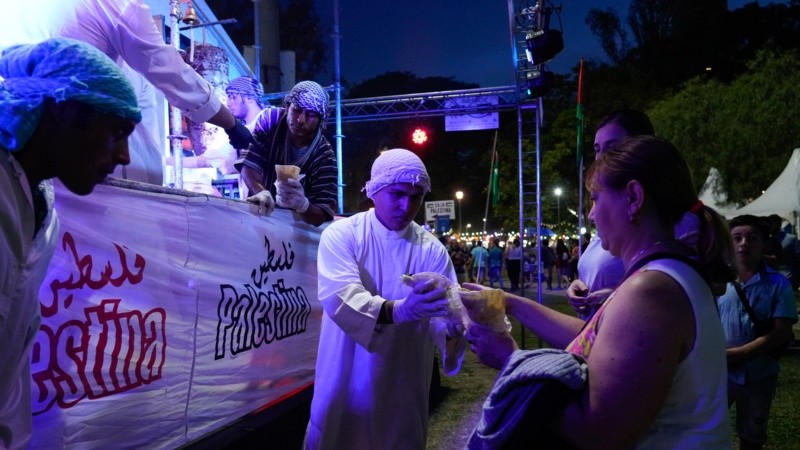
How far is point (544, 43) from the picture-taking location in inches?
491

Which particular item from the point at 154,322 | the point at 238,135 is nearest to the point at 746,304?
the point at 238,135

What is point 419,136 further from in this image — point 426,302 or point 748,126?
point 426,302

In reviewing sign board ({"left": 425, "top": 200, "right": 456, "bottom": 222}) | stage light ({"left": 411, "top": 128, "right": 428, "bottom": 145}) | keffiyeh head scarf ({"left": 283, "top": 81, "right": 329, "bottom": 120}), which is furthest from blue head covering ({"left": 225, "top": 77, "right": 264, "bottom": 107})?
stage light ({"left": 411, "top": 128, "right": 428, "bottom": 145})

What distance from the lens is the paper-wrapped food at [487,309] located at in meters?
1.89

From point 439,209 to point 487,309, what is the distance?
17.7m

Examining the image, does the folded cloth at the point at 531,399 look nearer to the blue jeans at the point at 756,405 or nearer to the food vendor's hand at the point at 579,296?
the food vendor's hand at the point at 579,296

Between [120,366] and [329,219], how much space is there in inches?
85.0

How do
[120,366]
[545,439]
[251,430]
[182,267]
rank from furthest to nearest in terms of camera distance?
[251,430]
[182,267]
[120,366]
[545,439]

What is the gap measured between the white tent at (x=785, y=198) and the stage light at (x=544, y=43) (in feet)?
20.2

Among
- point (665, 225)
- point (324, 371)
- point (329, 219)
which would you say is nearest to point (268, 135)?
point (329, 219)

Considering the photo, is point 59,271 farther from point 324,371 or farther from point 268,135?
point 268,135

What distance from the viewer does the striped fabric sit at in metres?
3.95

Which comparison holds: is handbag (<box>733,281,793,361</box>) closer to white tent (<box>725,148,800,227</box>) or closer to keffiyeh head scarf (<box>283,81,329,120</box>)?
keffiyeh head scarf (<box>283,81,329,120</box>)

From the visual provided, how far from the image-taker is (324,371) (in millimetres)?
2781
